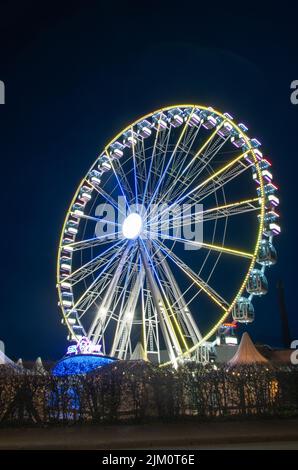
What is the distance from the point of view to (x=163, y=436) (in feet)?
35.3

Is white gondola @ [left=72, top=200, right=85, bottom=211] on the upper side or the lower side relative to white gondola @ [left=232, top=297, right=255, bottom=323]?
upper

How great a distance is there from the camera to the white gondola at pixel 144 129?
81.2ft

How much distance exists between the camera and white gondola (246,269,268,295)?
63.1 feet

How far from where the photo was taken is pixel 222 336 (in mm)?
23625

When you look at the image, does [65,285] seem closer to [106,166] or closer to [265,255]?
[106,166]

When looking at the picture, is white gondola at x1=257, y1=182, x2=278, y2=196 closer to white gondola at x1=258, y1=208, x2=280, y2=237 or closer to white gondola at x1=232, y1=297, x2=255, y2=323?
white gondola at x1=258, y1=208, x2=280, y2=237

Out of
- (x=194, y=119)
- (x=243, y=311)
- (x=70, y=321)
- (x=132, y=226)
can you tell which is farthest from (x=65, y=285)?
(x=194, y=119)

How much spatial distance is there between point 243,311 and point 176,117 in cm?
966

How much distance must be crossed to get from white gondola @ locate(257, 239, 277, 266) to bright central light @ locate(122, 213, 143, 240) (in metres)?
4.96

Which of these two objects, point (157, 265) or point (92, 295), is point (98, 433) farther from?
point (92, 295)

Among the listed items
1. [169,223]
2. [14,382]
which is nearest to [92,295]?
[169,223]

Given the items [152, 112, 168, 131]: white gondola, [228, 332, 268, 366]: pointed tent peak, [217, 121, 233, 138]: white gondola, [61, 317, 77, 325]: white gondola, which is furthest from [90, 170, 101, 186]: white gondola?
[228, 332, 268, 366]: pointed tent peak

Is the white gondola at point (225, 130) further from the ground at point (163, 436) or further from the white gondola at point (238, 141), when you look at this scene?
the ground at point (163, 436)
